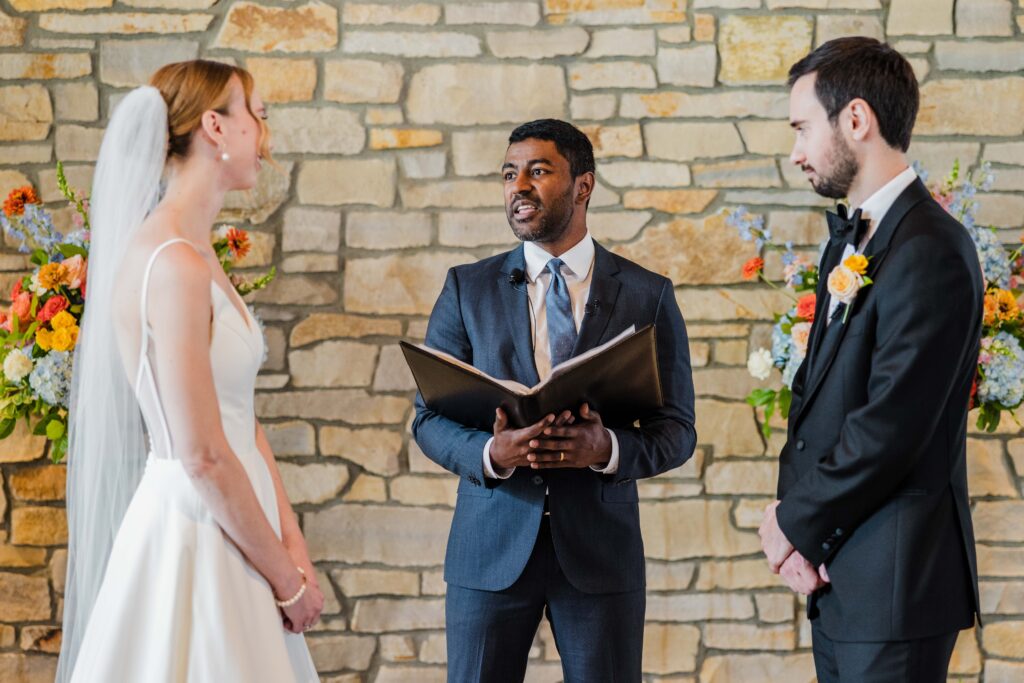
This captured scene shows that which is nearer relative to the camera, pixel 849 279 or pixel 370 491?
pixel 849 279

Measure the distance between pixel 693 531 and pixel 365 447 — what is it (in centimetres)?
110

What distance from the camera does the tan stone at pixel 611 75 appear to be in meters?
3.12

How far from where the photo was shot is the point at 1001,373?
2.43 m

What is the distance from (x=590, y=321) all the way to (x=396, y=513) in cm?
125

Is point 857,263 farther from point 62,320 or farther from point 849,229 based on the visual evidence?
point 62,320

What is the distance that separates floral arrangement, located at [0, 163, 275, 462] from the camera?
2.53m

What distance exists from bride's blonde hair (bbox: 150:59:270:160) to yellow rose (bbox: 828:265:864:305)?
45.1 inches

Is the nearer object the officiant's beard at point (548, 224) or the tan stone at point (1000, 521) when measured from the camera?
the officiant's beard at point (548, 224)

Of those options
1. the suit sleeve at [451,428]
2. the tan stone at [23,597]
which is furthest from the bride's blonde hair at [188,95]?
the tan stone at [23,597]

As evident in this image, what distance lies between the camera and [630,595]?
6.99 feet

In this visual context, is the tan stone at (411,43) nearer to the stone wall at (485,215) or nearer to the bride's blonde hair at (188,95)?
the stone wall at (485,215)

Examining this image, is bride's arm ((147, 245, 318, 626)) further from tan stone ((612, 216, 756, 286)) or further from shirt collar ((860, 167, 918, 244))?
tan stone ((612, 216, 756, 286))

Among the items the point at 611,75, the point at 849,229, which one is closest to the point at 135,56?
the point at 611,75

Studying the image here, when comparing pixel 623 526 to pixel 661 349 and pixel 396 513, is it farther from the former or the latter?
pixel 396 513
